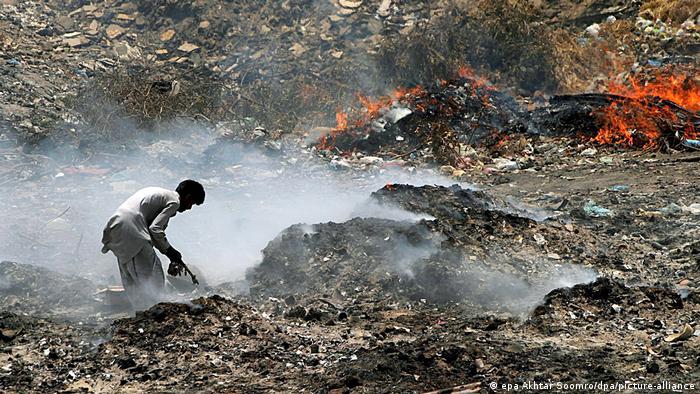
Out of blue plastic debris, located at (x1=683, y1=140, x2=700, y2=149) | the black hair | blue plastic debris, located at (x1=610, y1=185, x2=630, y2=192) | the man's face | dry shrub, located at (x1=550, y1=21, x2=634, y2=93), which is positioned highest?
dry shrub, located at (x1=550, y1=21, x2=634, y2=93)

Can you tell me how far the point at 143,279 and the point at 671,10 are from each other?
37.3ft

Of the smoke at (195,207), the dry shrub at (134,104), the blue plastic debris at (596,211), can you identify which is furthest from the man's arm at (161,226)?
the dry shrub at (134,104)

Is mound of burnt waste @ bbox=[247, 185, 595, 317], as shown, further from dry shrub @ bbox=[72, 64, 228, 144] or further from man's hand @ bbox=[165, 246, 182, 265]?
dry shrub @ bbox=[72, 64, 228, 144]

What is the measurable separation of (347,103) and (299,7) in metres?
3.55

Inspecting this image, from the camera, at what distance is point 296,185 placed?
364 inches

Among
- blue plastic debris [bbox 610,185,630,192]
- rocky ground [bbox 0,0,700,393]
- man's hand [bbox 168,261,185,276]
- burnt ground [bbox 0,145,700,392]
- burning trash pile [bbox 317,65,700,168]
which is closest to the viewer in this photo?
burnt ground [bbox 0,145,700,392]

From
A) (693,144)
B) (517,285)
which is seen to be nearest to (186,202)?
(517,285)

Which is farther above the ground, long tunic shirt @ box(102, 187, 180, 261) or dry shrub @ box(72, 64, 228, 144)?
dry shrub @ box(72, 64, 228, 144)

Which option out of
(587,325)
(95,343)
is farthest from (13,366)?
(587,325)

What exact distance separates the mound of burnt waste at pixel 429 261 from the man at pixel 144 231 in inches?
36.2

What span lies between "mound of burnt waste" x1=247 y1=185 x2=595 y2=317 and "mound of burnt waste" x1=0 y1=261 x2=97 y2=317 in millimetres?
1266

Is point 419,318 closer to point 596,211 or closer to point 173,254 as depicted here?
point 173,254

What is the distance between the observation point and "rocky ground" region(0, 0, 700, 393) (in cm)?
421

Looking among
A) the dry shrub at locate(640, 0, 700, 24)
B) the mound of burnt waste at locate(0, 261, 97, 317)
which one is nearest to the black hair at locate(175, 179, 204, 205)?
the mound of burnt waste at locate(0, 261, 97, 317)
